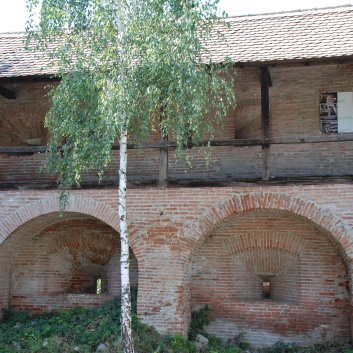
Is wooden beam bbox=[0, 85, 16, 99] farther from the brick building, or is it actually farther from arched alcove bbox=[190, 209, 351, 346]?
arched alcove bbox=[190, 209, 351, 346]

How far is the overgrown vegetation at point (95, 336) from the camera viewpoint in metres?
8.30

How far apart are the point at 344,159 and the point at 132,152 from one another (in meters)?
4.30

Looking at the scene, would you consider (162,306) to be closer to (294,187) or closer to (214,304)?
(214,304)

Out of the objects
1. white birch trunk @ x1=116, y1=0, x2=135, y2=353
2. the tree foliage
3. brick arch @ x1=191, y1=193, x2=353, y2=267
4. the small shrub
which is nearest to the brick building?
brick arch @ x1=191, y1=193, x2=353, y2=267

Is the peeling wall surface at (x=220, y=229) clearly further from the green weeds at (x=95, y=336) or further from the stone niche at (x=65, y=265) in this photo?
the green weeds at (x=95, y=336)

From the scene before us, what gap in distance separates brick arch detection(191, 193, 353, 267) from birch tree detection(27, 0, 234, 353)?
1.62 metres

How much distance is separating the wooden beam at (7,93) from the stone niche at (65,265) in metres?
3.08

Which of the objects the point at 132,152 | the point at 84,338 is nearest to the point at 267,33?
the point at 132,152

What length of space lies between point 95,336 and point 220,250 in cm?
311

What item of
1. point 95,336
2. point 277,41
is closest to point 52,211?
point 95,336

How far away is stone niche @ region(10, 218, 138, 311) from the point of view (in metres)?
10.7

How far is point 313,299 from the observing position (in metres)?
9.62

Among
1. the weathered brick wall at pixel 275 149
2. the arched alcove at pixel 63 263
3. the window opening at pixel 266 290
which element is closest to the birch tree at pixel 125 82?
the weathered brick wall at pixel 275 149

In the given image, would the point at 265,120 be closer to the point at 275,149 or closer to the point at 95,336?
the point at 275,149
